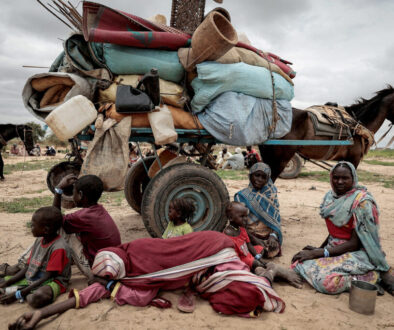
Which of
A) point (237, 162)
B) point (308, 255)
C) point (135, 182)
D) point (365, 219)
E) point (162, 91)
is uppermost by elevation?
point (162, 91)

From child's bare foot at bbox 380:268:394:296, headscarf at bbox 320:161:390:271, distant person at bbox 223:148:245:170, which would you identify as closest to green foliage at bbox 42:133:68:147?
distant person at bbox 223:148:245:170

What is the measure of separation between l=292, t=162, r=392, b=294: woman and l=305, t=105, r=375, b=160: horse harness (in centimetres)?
195

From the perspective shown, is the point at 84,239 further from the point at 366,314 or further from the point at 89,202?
the point at 366,314

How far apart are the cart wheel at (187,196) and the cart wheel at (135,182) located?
1.58 m

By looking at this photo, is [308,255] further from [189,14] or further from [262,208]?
[189,14]

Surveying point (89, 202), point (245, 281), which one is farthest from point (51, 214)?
point (245, 281)

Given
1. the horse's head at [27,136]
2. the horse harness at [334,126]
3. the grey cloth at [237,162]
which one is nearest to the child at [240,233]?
the horse harness at [334,126]

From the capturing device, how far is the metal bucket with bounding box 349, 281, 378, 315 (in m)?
2.40

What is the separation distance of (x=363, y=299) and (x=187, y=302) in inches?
56.5

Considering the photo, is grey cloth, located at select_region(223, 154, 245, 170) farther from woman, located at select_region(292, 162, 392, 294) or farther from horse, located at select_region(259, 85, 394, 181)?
woman, located at select_region(292, 162, 392, 294)

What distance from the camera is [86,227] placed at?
275cm

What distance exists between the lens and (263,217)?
3637 mm

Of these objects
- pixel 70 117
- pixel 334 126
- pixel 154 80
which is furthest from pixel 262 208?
pixel 70 117

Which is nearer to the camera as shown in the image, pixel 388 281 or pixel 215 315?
pixel 215 315
